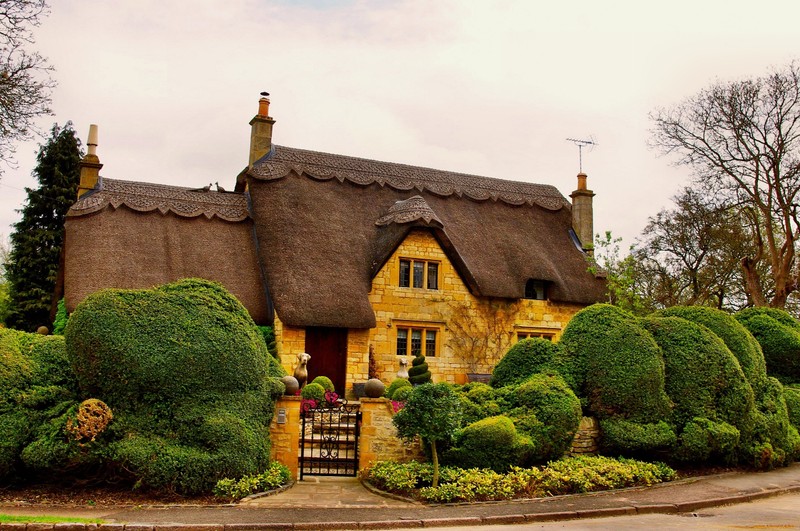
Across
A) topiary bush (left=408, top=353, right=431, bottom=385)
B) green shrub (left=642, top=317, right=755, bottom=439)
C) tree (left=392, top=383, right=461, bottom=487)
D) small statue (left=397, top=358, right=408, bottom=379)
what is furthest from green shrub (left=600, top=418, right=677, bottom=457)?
small statue (left=397, top=358, right=408, bottom=379)

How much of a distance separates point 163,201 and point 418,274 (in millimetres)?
8710

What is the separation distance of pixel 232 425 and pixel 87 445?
2.16 meters

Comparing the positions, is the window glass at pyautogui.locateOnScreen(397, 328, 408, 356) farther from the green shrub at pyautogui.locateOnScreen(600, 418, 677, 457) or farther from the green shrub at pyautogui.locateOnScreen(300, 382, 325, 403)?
the green shrub at pyautogui.locateOnScreen(600, 418, 677, 457)

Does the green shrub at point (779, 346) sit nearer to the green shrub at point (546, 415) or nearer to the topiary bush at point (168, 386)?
the green shrub at point (546, 415)

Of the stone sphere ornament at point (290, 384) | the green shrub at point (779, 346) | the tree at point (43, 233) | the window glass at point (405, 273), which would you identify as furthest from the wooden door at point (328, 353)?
the tree at point (43, 233)

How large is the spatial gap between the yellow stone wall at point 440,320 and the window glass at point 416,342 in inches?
13.2

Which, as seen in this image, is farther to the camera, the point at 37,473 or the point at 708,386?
the point at 708,386

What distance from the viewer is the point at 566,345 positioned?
15.3 metres

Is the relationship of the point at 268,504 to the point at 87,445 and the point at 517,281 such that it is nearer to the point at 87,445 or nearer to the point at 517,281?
the point at 87,445

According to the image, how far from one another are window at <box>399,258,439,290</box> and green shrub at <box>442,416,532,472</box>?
11.7 metres

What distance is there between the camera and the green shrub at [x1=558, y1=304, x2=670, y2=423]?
14.4m

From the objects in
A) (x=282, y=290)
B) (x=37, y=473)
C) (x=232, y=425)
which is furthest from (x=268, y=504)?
(x=282, y=290)

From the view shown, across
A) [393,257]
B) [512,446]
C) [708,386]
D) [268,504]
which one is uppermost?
[393,257]

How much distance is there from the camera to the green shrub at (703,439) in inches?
561
